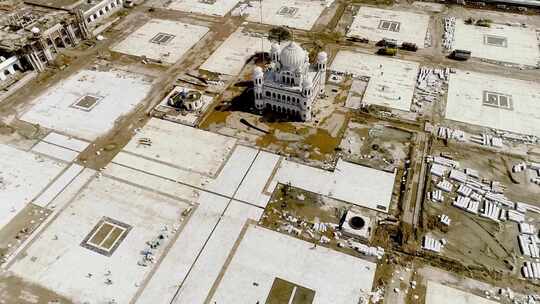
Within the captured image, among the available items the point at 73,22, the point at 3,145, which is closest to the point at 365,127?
the point at 3,145

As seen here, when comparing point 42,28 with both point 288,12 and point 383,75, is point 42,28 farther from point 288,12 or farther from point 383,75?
point 383,75

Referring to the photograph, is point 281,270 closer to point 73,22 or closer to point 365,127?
point 365,127

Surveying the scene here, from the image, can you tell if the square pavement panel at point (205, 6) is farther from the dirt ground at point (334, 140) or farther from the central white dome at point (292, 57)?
the central white dome at point (292, 57)

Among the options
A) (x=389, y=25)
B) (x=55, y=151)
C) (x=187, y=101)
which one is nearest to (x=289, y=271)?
(x=187, y=101)

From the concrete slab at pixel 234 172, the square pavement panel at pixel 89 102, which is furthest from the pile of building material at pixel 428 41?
the square pavement panel at pixel 89 102

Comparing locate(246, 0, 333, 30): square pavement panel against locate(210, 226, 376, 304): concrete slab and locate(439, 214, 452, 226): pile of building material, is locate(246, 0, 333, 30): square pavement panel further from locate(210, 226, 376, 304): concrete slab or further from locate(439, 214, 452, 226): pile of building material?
locate(210, 226, 376, 304): concrete slab
